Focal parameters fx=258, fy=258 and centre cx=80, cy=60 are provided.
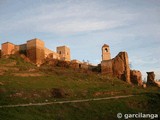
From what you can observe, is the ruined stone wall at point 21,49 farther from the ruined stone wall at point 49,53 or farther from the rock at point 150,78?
the rock at point 150,78

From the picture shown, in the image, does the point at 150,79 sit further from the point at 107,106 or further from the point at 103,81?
the point at 107,106

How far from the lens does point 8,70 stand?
125ft

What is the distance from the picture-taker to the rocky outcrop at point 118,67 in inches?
2034

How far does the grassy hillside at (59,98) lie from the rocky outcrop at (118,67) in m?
8.27

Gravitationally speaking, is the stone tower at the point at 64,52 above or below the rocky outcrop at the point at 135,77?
above

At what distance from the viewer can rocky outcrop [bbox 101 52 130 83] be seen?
169 feet

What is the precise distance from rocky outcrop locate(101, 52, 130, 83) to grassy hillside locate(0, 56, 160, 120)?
27.1 ft

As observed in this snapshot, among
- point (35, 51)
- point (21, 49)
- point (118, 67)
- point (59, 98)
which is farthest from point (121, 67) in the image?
point (59, 98)

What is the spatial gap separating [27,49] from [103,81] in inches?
670

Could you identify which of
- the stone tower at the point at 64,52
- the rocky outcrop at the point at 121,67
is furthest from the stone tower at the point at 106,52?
the stone tower at the point at 64,52

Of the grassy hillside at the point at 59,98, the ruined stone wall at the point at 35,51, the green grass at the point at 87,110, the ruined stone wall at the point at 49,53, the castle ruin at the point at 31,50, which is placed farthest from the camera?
the ruined stone wall at the point at 49,53

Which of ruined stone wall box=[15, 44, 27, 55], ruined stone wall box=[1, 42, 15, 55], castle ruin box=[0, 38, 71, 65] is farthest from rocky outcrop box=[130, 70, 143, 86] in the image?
ruined stone wall box=[1, 42, 15, 55]

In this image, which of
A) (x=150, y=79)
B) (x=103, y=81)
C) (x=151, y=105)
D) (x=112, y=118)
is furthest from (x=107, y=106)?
(x=150, y=79)

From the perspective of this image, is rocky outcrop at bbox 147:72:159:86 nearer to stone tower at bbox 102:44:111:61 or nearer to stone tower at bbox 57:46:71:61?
stone tower at bbox 102:44:111:61
